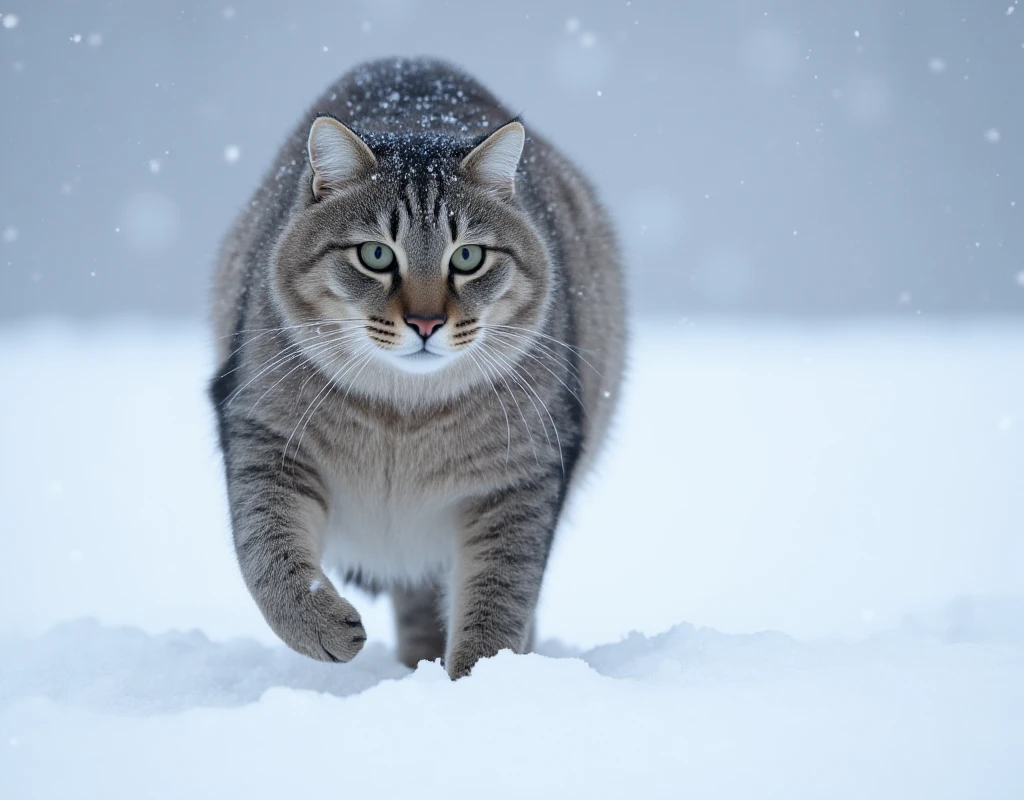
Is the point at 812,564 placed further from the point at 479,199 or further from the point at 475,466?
the point at 479,199

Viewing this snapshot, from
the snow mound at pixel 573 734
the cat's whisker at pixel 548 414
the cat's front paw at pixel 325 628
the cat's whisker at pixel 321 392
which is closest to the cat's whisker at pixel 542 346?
the cat's whisker at pixel 548 414

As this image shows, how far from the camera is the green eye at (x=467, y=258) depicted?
8.66 ft

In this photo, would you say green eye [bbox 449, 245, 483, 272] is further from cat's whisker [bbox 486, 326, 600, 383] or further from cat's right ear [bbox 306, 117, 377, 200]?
cat's right ear [bbox 306, 117, 377, 200]

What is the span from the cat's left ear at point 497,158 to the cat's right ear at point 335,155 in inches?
9.6

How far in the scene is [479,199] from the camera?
2.73 metres

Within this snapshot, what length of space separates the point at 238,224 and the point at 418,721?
227cm

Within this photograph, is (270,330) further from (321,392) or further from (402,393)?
(402,393)

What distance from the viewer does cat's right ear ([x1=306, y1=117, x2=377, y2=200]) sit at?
2654 mm

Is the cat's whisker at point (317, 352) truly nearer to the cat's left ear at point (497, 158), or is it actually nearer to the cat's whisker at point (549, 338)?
the cat's whisker at point (549, 338)

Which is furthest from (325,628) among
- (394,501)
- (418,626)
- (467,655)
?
(418,626)

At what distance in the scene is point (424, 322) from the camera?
2.45 m

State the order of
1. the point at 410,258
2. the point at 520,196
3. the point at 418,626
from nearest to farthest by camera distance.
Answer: the point at 410,258, the point at 520,196, the point at 418,626

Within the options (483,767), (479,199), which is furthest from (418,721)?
(479,199)

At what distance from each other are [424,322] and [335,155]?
1.78ft
